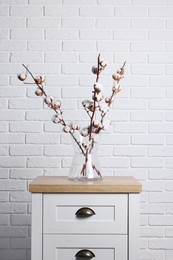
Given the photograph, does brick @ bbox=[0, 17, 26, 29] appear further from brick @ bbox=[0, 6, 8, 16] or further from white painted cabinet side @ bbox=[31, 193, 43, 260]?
white painted cabinet side @ bbox=[31, 193, 43, 260]

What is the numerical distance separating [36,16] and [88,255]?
139 centimetres

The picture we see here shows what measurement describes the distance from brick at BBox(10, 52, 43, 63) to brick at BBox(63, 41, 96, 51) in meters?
0.16

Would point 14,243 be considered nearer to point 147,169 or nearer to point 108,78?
point 147,169

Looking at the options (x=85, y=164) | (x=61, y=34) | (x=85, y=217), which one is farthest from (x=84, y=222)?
(x=61, y=34)

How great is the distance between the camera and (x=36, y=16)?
108 inches

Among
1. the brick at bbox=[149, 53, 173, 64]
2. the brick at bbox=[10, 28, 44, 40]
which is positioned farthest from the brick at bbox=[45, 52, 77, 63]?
the brick at bbox=[149, 53, 173, 64]

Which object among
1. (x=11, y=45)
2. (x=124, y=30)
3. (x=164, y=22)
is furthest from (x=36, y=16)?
(x=164, y=22)

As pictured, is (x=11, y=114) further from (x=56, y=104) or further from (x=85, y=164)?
(x=85, y=164)

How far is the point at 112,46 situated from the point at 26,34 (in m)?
0.50

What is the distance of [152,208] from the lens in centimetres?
272

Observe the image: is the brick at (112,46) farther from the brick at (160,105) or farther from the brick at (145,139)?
the brick at (145,139)

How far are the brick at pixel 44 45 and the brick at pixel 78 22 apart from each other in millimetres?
118

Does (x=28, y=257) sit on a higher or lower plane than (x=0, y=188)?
lower

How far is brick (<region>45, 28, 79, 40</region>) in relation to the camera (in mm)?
2746
